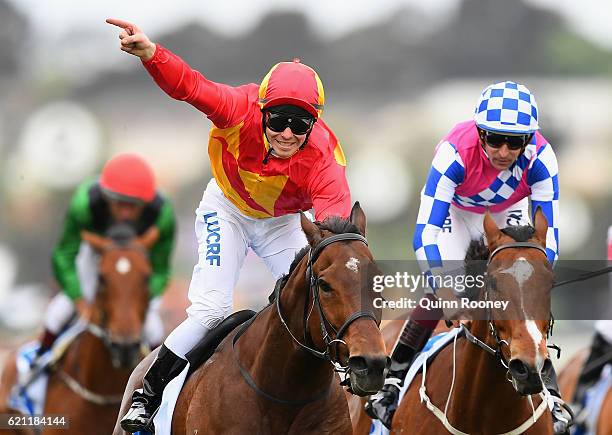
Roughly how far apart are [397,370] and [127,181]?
3677 mm

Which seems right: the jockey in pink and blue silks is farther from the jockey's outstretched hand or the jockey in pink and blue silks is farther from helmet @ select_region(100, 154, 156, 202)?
helmet @ select_region(100, 154, 156, 202)

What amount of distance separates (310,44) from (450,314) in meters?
25.1

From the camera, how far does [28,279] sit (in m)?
21.7

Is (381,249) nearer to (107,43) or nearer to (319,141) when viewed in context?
(107,43)

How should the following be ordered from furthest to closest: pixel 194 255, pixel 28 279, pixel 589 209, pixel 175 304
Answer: pixel 589 209
pixel 28 279
pixel 194 255
pixel 175 304

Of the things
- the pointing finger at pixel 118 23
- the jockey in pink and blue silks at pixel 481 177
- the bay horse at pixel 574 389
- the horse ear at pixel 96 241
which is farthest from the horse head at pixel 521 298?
the horse ear at pixel 96 241

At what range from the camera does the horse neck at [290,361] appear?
509cm

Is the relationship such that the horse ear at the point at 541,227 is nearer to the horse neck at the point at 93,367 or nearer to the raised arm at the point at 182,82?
the raised arm at the point at 182,82

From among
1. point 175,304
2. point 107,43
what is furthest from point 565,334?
point 107,43

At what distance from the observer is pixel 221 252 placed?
5.97 m

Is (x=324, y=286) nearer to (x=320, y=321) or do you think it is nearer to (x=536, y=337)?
(x=320, y=321)

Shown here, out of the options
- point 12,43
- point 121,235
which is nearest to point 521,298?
point 121,235

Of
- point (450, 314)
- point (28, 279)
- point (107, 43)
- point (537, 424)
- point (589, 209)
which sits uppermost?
point (107, 43)

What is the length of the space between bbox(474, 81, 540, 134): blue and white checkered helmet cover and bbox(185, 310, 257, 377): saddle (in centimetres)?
157
